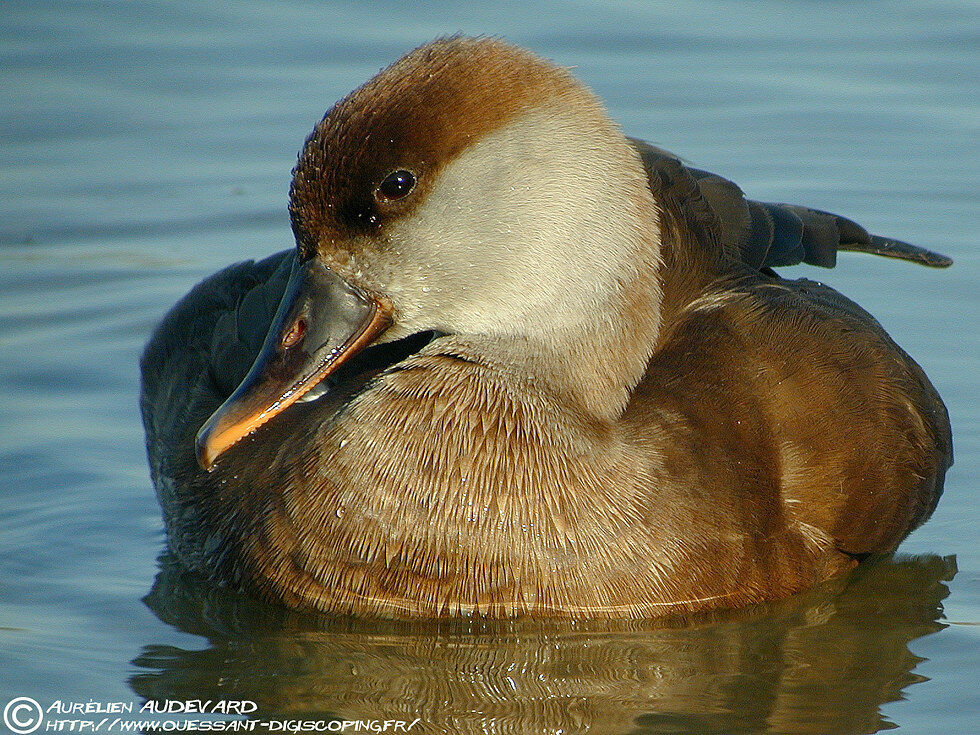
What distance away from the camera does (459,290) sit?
15.1 ft

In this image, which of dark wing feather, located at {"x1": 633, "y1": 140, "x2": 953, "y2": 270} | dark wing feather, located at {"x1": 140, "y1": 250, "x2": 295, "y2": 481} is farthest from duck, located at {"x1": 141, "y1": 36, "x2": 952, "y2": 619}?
dark wing feather, located at {"x1": 633, "y1": 140, "x2": 953, "y2": 270}

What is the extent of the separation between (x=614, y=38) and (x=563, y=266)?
5.13 metres

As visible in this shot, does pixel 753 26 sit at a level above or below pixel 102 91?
above

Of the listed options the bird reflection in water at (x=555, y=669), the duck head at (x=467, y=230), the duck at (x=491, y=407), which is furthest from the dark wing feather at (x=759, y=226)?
the bird reflection in water at (x=555, y=669)

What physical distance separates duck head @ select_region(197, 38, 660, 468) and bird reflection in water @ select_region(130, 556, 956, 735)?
584mm

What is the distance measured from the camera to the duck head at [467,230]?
14.6 feet

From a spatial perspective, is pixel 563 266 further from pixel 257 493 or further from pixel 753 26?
pixel 753 26

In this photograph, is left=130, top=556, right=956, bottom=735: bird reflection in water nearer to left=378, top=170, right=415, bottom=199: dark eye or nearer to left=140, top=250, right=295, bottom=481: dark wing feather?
left=140, top=250, right=295, bottom=481: dark wing feather

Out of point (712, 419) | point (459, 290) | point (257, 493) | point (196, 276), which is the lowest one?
point (196, 276)

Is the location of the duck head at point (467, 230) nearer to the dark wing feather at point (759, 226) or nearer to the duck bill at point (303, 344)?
the duck bill at point (303, 344)

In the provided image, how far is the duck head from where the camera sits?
4465 mm

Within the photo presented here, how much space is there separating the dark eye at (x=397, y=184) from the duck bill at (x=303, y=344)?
287mm

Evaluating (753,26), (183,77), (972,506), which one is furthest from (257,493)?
(753,26)

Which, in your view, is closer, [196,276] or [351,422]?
[351,422]
